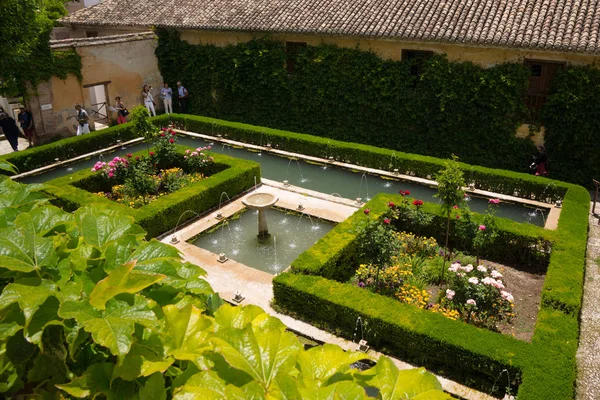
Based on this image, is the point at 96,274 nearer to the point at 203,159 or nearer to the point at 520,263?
the point at 520,263

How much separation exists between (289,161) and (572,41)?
844 cm

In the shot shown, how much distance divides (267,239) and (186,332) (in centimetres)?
950

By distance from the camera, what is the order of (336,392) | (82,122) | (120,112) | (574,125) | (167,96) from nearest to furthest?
(336,392) → (574,125) → (82,122) → (120,112) → (167,96)

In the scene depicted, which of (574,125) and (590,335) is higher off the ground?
(574,125)

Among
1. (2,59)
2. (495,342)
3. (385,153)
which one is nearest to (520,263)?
(495,342)

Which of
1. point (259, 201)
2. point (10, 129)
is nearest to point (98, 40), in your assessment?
point (10, 129)

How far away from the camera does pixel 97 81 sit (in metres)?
19.8

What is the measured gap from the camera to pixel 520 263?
10070 millimetres

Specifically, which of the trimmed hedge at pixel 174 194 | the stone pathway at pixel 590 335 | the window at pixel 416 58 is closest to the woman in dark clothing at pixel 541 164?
the stone pathway at pixel 590 335

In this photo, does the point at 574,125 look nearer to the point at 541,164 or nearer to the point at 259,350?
the point at 541,164

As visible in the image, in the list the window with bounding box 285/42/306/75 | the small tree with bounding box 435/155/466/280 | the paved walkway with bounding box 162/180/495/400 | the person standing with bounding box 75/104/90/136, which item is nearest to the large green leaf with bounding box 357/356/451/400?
the paved walkway with bounding box 162/180/495/400

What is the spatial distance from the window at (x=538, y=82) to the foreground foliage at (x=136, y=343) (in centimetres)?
1481

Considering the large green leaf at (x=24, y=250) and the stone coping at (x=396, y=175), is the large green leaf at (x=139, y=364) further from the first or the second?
the stone coping at (x=396, y=175)

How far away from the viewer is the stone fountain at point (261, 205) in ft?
34.8
